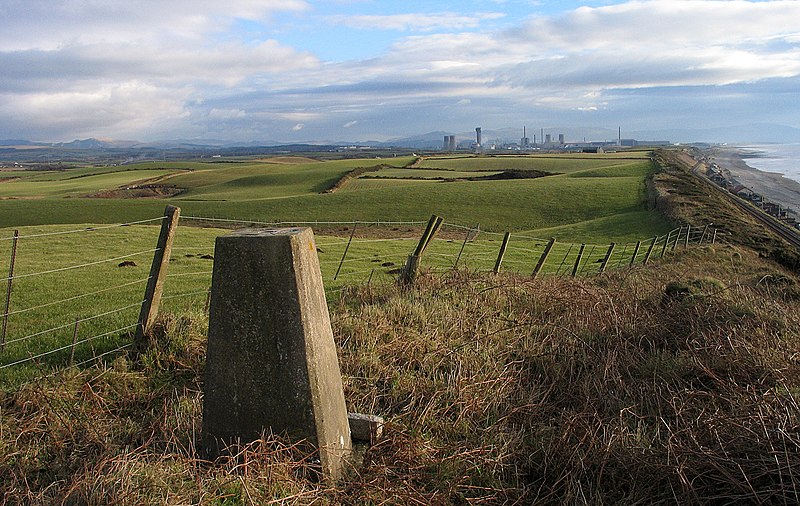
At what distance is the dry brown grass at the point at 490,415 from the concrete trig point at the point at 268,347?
Result: 0.21m

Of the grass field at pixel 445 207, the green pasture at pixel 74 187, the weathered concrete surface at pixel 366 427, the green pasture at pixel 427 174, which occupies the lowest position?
the grass field at pixel 445 207

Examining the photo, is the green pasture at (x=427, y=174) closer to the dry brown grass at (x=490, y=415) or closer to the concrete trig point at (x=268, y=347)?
the dry brown grass at (x=490, y=415)

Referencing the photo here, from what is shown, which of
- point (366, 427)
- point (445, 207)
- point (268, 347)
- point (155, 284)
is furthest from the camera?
point (445, 207)

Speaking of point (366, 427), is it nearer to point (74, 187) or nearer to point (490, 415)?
point (490, 415)

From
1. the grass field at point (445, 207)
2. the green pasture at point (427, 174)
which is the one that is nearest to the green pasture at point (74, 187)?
the grass field at point (445, 207)

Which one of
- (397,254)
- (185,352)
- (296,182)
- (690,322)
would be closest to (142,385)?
(185,352)

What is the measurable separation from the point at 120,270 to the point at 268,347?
15.1 metres

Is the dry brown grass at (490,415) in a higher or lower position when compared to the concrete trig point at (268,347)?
lower

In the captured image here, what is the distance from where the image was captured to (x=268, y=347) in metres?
4.54

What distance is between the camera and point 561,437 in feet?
16.7

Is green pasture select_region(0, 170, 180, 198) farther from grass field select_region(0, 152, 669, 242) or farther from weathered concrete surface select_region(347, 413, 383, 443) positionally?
weathered concrete surface select_region(347, 413, 383, 443)

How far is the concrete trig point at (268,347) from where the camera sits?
4508mm

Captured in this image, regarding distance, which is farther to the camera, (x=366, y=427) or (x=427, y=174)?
(x=427, y=174)

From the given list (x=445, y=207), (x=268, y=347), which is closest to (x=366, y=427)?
(x=268, y=347)
